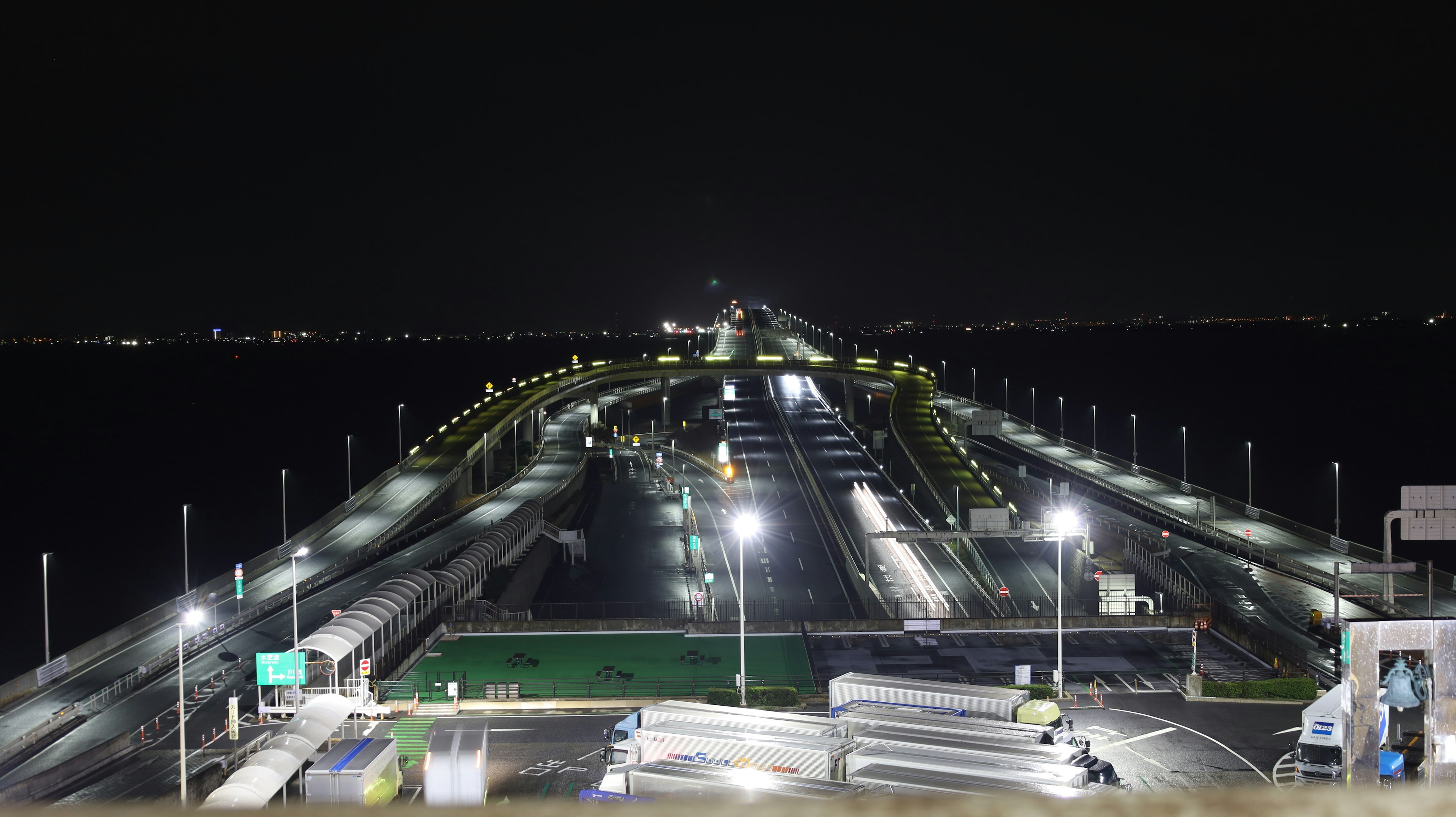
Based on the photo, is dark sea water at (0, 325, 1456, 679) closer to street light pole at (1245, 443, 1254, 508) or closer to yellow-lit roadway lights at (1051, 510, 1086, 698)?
street light pole at (1245, 443, 1254, 508)

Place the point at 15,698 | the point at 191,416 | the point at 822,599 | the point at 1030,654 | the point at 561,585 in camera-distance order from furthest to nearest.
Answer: the point at 191,416
the point at 561,585
the point at 822,599
the point at 1030,654
the point at 15,698

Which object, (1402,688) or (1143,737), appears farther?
(1143,737)

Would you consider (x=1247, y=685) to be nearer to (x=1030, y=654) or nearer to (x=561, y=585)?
(x=1030, y=654)

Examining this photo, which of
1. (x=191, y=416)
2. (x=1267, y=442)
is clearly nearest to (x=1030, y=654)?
(x=1267, y=442)

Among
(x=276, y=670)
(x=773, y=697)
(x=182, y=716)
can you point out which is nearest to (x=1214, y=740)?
(x=773, y=697)

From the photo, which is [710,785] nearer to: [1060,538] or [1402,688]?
[1402,688]

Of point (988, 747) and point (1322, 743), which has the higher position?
point (988, 747)

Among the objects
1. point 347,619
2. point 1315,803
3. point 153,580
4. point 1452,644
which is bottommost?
point 153,580
